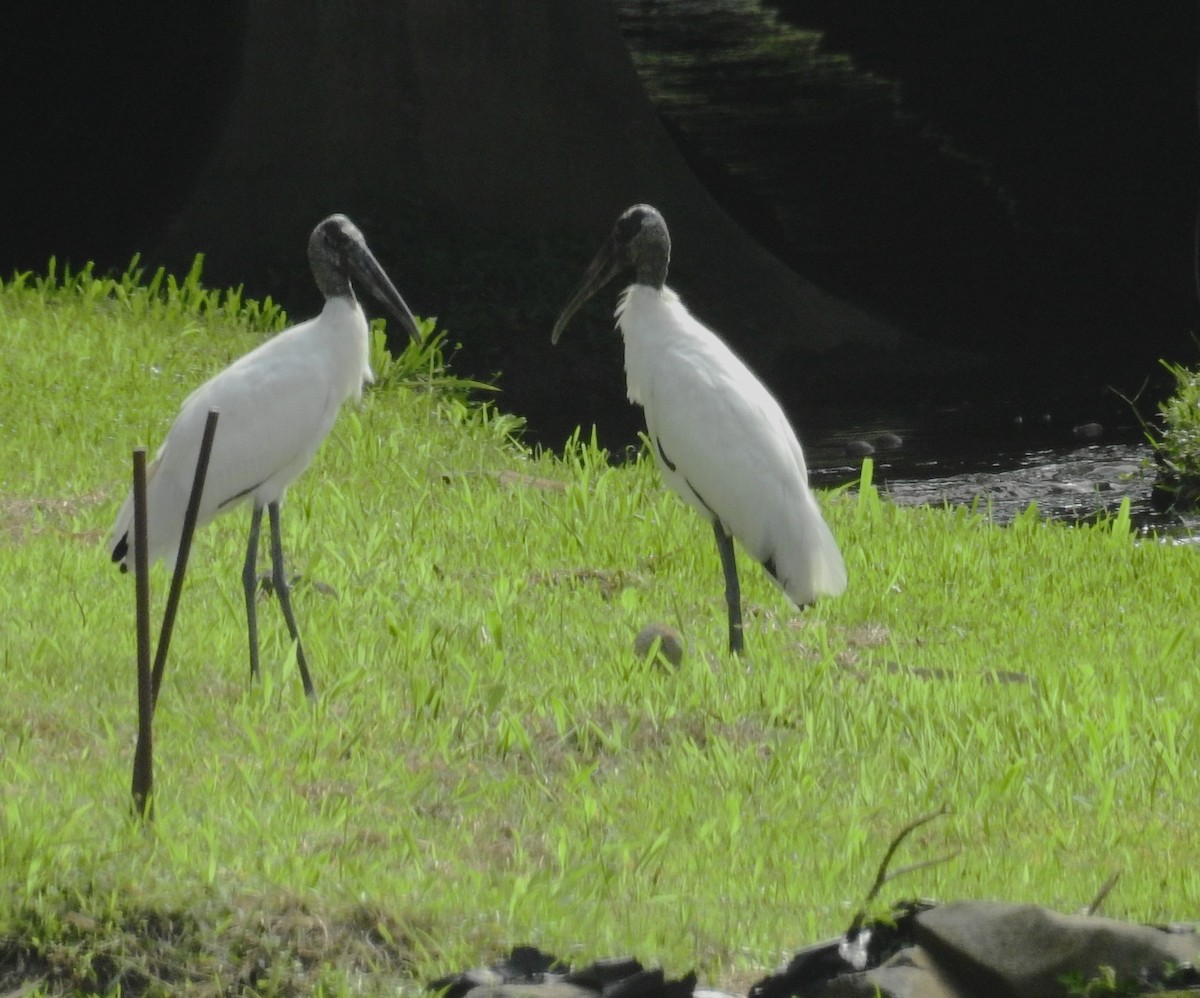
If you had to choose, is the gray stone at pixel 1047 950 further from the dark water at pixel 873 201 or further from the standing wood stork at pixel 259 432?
the dark water at pixel 873 201

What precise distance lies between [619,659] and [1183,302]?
1066 cm

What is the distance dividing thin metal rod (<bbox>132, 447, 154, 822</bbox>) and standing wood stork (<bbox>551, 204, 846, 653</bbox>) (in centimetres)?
221

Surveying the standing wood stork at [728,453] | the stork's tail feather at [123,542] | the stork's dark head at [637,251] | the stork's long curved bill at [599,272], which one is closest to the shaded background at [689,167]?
the stork's long curved bill at [599,272]

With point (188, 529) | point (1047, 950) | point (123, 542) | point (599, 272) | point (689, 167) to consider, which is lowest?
point (689, 167)

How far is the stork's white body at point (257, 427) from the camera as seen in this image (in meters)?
5.24

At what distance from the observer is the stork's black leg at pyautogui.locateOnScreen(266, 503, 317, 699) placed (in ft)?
15.8

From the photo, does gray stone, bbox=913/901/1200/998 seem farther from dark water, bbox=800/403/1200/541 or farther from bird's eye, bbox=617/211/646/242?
dark water, bbox=800/403/1200/541

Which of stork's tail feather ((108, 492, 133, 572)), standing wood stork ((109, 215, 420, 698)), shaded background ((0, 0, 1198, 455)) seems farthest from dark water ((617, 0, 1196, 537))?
stork's tail feather ((108, 492, 133, 572))

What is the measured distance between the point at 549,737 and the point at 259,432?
4.17 ft

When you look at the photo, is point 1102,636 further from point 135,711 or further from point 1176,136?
point 1176,136

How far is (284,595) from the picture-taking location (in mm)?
5125

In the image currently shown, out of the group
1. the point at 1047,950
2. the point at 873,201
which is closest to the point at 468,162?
the point at 873,201

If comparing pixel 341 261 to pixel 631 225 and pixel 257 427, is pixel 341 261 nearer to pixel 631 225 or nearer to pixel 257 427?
pixel 257 427

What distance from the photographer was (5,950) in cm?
335
